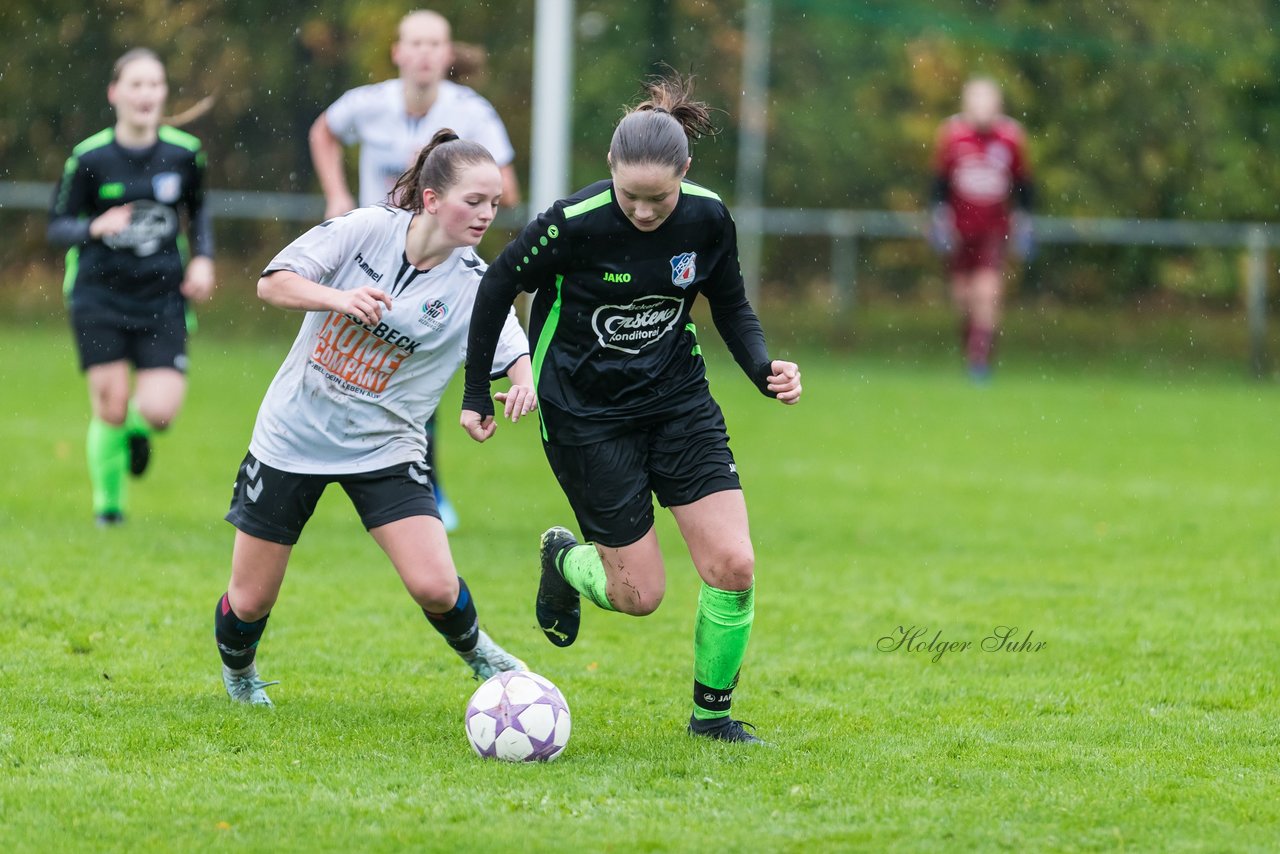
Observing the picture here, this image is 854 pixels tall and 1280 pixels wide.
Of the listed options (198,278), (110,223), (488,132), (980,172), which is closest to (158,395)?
(198,278)

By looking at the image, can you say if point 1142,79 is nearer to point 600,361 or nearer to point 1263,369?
point 1263,369

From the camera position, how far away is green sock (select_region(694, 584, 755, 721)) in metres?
4.75

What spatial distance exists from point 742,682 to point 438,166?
6.64 feet

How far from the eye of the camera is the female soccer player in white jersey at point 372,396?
488 cm

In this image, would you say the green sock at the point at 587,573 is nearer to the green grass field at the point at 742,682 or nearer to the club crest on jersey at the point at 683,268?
the green grass field at the point at 742,682

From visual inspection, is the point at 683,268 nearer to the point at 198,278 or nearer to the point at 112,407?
the point at 198,278

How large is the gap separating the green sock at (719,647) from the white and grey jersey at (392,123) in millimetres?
3862

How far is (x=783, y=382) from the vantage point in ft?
15.4

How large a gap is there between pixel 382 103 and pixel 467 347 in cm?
380

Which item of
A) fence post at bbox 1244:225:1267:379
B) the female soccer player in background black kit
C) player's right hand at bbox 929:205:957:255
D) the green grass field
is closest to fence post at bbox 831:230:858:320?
player's right hand at bbox 929:205:957:255

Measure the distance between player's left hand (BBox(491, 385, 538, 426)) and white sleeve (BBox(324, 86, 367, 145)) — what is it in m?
3.97

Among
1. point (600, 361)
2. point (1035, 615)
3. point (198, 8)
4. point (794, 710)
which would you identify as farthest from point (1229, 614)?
point (198, 8)

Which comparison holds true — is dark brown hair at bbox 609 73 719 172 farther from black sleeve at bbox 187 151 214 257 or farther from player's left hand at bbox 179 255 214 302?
black sleeve at bbox 187 151 214 257

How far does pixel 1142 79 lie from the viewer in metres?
19.7
